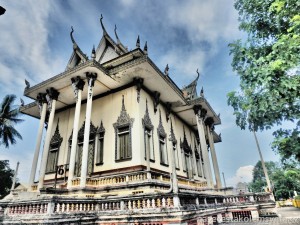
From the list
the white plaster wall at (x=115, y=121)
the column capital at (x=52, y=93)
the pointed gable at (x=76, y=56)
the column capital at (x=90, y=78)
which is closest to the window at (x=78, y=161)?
the white plaster wall at (x=115, y=121)

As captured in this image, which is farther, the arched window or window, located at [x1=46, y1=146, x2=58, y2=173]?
window, located at [x1=46, y1=146, x2=58, y2=173]

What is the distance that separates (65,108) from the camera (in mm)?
15523

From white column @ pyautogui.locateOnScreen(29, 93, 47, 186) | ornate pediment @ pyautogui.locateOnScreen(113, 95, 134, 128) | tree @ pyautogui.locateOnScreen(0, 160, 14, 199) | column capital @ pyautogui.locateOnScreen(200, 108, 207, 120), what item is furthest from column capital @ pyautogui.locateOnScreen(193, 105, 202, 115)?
tree @ pyautogui.locateOnScreen(0, 160, 14, 199)

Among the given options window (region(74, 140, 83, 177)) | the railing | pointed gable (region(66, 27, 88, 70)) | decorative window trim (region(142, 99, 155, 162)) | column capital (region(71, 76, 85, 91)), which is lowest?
the railing

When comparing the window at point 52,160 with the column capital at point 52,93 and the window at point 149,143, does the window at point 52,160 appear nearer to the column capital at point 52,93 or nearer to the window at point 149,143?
the column capital at point 52,93

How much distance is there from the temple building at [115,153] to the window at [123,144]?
57 mm

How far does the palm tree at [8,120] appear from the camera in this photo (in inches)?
977

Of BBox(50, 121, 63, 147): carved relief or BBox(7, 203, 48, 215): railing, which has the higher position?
BBox(50, 121, 63, 147): carved relief

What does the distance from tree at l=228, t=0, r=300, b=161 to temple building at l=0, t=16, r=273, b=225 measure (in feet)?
11.4

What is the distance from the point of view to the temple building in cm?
630

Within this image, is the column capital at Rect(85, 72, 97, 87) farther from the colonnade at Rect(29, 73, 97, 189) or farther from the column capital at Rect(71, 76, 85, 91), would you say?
the column capital at Rect(71, 76, 85, 91)

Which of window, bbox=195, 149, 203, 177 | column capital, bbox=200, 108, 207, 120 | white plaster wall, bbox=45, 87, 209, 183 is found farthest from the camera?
window, bbox=195, 149, 203, 177

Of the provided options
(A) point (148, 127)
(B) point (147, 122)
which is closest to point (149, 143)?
(A) point (148, 127)

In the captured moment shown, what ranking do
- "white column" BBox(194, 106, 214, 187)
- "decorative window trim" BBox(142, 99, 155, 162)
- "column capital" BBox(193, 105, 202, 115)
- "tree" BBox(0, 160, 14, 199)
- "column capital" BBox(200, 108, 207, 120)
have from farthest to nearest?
"tree" BBox(0, 160, 14, 199) < "column capital" BBox(200, 108, 207, 120) < "column capital" BBox(193, 105, 202, 115) < "white column" BBox(194, 106, 214, 187) < "decorative window trim" BBox(142, 99, 155, 162)
